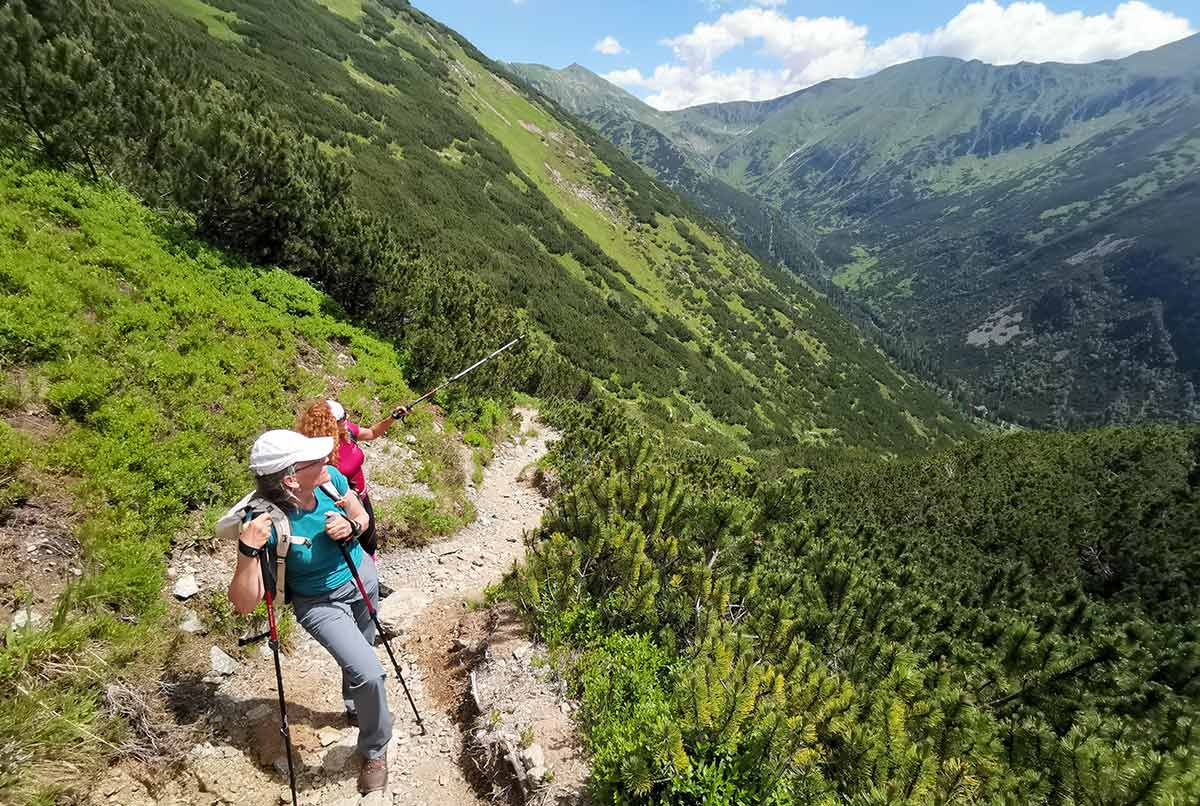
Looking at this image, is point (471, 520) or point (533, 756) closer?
point (533, 756)

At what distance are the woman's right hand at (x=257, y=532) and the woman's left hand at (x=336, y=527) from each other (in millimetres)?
455

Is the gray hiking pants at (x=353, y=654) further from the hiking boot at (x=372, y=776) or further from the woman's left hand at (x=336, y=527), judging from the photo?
the woman's left hand at (x=336, y=527)

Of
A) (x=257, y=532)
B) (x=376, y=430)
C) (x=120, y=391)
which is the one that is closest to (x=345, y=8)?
(x=120, y=391)

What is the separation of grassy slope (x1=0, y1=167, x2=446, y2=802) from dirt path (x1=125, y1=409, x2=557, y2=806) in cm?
70

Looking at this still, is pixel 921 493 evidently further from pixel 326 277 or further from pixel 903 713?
pixel 326 277

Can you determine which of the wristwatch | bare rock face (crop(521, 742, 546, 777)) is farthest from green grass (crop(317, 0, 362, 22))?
bare rock face (crop(521, 742, 546, 777))

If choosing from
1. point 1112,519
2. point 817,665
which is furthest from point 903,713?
point 1112,519

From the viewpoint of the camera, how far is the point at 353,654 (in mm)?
4262

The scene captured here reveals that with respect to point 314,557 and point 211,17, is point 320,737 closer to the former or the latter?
point 314,557

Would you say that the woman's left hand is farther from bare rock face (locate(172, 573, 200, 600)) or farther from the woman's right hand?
bare rock face (locate(172, 573, 200, 600))

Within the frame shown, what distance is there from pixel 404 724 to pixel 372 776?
3.36 ft

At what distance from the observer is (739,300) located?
267 ft

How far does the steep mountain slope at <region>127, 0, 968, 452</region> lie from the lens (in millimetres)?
34938

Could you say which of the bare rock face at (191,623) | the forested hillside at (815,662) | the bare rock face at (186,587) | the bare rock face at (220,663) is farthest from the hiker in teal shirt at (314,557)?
the forested hillside at (815,662)
